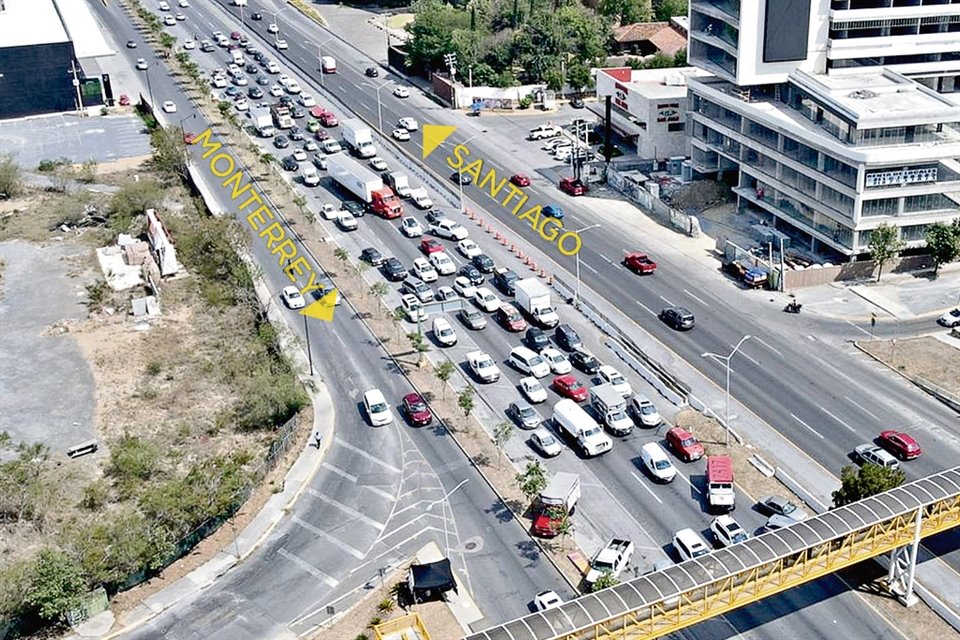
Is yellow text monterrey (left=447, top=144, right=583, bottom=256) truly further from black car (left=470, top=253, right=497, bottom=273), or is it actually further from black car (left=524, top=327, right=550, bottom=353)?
black car (left=524, top=327, right=550, bottom=353)

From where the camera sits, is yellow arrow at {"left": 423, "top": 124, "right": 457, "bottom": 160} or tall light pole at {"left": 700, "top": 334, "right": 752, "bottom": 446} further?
yellow arrow at {"left": 423, "top": 124, "right": 457, "bottom": 160}

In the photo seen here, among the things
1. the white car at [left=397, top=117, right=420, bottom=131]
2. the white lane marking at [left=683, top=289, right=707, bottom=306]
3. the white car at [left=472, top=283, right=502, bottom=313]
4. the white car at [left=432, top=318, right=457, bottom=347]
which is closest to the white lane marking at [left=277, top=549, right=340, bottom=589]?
the white car at [left=432, top=318, right=457, bottom=347]

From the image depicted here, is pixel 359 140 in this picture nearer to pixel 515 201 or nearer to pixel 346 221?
pixel 346 221

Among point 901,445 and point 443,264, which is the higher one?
point 443,264

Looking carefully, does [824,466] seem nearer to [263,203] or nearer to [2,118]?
[263,203]

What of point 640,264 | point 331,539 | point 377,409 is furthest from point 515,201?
point 331,539

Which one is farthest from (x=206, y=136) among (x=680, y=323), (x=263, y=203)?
(x=680, y=323)
